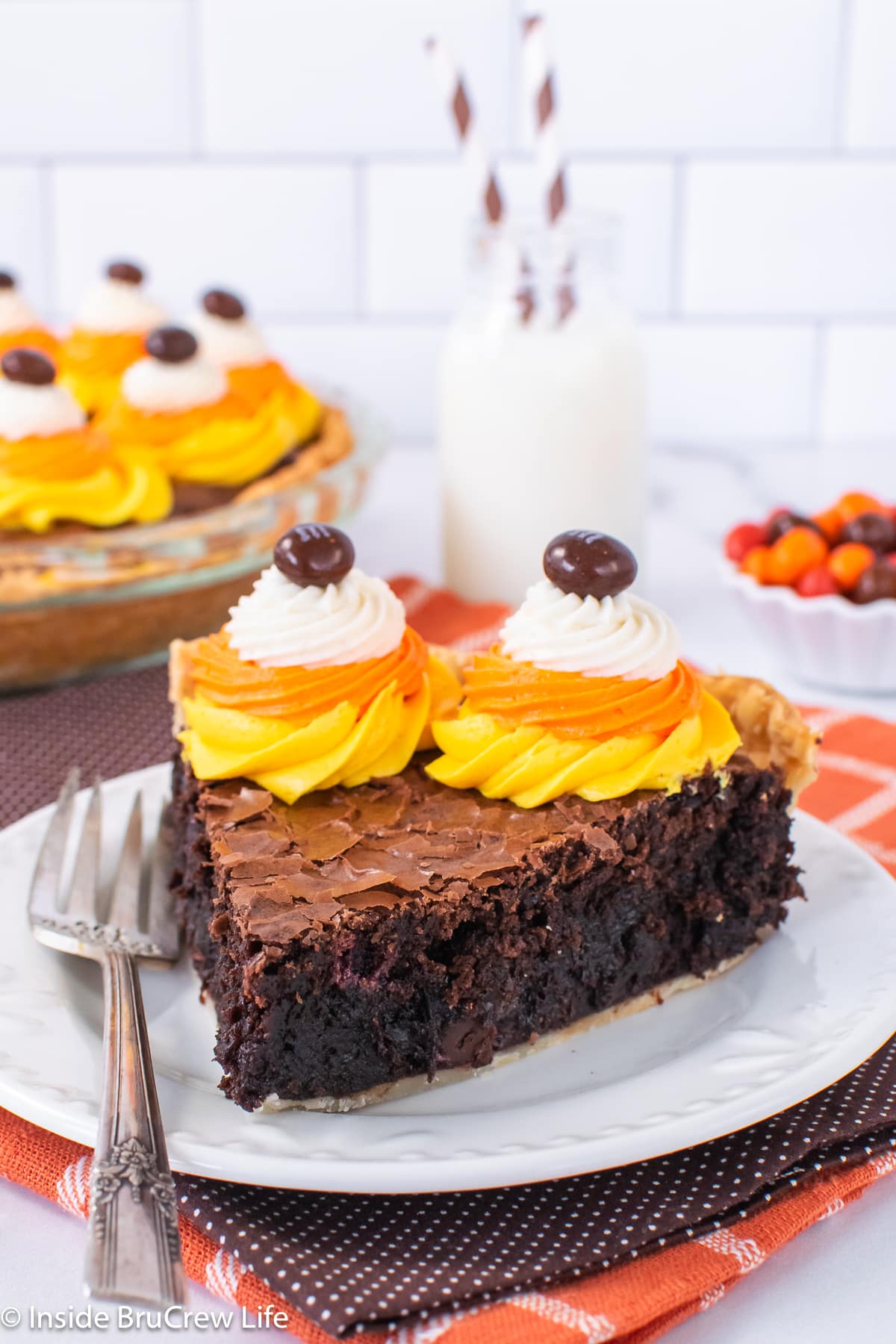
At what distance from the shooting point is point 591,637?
1681 millimetres

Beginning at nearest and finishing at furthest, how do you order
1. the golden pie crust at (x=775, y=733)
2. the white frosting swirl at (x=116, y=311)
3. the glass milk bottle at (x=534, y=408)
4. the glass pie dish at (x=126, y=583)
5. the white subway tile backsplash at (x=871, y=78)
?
1. the golden pie crust at (x=775, y=733)
2. the glass pie dish at (x=126, y=583)
3. the glass milk bottle at (x=534, y=408)
4. the white frosting swirl at (x=116, y=311)
5. the white subway tile backsplash at (x=871, y=78)

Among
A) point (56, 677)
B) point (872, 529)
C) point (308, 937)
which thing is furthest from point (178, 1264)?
point (872, 529)

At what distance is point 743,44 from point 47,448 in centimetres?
219

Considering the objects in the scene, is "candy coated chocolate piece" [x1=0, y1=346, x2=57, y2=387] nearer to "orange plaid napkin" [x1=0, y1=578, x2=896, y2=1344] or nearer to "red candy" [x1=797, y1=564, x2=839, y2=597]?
"red candy" [x1=797, y1=564, x2=839, y2=597]

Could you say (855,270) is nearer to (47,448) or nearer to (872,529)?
(872,529)

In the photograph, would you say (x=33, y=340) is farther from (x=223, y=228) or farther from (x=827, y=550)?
(x=827, y=550)

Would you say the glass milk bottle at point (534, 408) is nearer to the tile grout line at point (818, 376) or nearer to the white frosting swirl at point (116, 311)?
the white frosting swirl at point (116, 311)

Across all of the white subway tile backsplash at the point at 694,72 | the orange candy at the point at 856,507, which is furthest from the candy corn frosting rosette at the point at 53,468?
the white subway tile backsplash at the point at 694,72

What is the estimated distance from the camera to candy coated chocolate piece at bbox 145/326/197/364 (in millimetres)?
2857

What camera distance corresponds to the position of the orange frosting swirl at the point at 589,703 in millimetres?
1670

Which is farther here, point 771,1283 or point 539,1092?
point 539,1092

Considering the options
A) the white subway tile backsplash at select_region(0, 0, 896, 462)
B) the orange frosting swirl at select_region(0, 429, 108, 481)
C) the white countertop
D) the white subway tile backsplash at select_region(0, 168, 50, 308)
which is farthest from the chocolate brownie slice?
the white subway tile backsplash at select_region(0, 168, 50, 308)

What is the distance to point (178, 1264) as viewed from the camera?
113 cm

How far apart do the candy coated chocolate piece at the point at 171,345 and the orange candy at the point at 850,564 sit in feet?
4.38
